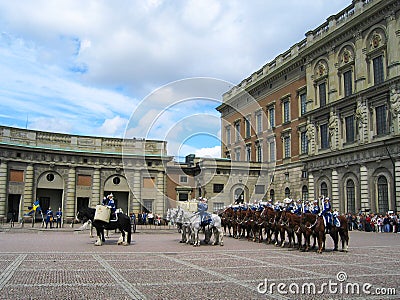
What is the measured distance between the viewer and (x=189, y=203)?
30.6 meters

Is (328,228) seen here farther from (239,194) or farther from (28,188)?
(28,188)

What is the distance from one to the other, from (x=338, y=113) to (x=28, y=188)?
28828 mm

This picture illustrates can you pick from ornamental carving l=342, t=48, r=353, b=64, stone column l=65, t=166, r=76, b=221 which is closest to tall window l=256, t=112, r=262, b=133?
ornamental carving l=342, t=48, r=353, b=64

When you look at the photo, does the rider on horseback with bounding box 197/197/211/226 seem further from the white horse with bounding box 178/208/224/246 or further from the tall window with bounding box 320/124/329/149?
the tall window with bounding box 320/124/329/149

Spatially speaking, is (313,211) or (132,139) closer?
(313,211)

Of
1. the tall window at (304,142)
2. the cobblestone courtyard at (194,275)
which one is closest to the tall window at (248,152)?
the tall window at (304,142)

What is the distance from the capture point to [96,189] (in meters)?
41.3

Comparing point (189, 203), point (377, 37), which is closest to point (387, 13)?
point (377, 37)

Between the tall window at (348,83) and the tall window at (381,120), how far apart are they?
409 cm

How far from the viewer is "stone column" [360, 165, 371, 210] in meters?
35.1

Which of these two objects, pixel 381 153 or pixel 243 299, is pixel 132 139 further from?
pixel 243 299

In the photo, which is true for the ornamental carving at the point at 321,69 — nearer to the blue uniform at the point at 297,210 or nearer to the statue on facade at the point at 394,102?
the statue on facade at the point at 394,102

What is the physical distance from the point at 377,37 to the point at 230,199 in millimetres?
21424

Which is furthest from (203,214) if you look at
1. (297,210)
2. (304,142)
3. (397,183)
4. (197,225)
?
(304,142)
